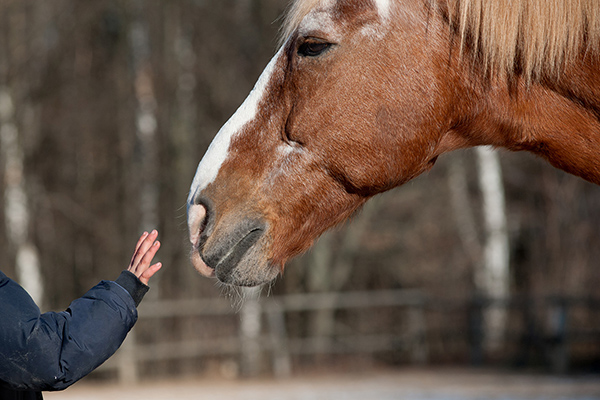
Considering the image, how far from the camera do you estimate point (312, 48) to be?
2.20 metres

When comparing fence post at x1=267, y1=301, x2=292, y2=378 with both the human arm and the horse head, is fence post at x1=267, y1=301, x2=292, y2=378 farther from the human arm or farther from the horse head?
the human arm

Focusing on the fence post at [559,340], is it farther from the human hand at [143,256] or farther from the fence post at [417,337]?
the human hand at [143,256]

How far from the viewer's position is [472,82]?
212 centimetres

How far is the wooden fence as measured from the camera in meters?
11.6

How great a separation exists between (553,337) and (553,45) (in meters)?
9.93

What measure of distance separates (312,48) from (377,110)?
0.99ft

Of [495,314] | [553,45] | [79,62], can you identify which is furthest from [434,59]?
[79,62]

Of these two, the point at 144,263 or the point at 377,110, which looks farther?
the point at 144,263

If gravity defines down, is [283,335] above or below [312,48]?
below

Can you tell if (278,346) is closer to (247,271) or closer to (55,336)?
(247,271)

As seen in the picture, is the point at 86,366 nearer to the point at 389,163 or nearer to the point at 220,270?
the point at 220,270

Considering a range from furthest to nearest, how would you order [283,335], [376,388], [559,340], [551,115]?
1. [283,335]
2. [559,340]
3. [376,388]
4. [551,115]

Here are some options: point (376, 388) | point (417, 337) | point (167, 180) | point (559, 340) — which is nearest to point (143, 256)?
point (376, 388)

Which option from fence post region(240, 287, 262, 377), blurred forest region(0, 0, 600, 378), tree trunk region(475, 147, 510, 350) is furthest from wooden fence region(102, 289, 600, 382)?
tree trunk region(475, 147, 510, 350)
